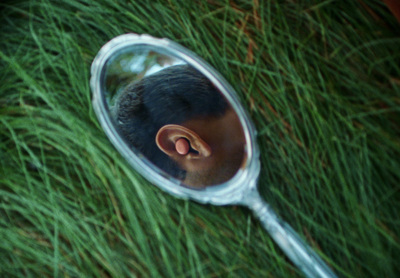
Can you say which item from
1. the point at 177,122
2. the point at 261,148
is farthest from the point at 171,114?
the point at 261,148

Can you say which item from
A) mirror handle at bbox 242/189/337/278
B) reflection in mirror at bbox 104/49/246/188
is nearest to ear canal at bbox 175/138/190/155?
reflection in mirror at bbox 104/49/246/188

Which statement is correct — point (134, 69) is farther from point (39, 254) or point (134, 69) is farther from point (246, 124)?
point (39, 254)

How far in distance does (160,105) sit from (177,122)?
3cm

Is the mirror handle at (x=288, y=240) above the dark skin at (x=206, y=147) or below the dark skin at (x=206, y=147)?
below

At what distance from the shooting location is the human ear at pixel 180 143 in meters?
0.62

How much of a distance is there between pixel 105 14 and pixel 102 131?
7.3 inches

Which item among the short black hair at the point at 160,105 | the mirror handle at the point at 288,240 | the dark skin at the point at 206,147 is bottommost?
the mirror handle at the point at 288,240

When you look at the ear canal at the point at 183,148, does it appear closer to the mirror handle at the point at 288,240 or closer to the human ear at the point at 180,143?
the human ear at the point at 180,143

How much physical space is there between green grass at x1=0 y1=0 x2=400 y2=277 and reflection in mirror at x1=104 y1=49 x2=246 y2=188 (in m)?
0.04

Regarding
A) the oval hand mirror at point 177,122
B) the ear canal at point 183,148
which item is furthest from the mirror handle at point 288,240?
the ear canal at point 183,148

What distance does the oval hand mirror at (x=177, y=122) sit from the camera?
59 cm

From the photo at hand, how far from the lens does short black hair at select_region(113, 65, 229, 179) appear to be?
0.61m

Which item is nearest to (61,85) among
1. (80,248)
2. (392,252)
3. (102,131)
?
(102,131)

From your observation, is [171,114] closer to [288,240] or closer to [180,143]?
[180,143]
